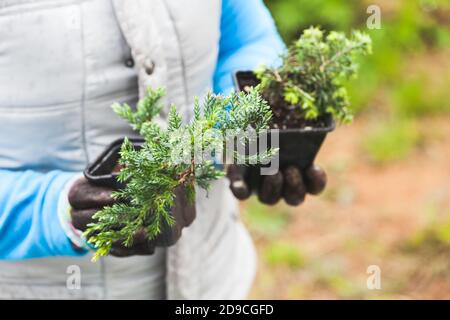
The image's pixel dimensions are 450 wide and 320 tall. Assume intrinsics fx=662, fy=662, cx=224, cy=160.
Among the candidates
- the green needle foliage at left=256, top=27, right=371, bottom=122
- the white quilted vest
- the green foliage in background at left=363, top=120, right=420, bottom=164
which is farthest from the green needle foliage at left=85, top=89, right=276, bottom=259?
the green foliage in background at left=363, top=120, right=420, bottom=164

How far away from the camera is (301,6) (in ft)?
15.2

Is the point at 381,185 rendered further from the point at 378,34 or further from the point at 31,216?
the point at 31,216

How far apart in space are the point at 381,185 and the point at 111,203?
2713 mm

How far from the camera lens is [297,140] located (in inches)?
65.4

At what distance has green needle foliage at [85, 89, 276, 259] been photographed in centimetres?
110

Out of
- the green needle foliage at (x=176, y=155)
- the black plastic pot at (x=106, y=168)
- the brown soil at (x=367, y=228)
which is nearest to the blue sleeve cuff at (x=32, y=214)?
the black plastic pot at (x=106, y=168)

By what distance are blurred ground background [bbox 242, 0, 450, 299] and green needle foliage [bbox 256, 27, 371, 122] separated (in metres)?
1.80

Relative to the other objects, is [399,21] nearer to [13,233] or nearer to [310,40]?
[310,40]

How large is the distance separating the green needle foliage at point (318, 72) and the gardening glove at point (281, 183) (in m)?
0.20

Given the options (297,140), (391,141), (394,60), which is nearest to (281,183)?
(297,140)

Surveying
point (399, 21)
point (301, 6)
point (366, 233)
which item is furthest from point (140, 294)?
point (399, 21)

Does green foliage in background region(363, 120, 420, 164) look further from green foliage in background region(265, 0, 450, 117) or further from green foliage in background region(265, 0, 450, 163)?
green foliage in background region(265, 0, 450, 117)

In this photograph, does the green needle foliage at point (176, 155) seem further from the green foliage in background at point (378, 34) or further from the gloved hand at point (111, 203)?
the green foliage in background at point (378, 34)

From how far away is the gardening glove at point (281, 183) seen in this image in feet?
5.88
